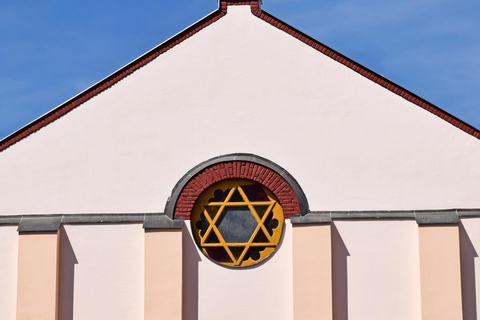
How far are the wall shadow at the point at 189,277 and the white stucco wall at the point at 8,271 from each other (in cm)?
319

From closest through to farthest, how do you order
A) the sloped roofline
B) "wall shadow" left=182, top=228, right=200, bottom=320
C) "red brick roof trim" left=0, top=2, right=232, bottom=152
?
"wall shadow" left=182, top=228, right=200, bottom=320 < the sloped roofline < "red brick roof trim" left=0, top=2, right=232, bottom=152

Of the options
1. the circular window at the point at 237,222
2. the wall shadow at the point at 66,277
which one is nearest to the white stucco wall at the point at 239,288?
the circular window at the point at 237,222

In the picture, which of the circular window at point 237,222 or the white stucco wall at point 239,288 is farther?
the circular window at point 237,222

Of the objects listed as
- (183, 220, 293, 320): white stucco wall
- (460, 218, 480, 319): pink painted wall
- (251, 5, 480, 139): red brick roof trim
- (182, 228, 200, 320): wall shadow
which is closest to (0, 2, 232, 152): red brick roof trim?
(251, 5, 480, 139): red brick roof trim

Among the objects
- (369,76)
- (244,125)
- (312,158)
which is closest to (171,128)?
(244,125)

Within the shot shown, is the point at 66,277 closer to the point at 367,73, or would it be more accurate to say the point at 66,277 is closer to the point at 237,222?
the point at 237,222

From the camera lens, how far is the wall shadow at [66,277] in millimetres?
16641

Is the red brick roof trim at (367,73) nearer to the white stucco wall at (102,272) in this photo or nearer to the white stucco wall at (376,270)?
the white stucco wall at (376,270)

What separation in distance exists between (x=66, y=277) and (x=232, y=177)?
367 centimetres

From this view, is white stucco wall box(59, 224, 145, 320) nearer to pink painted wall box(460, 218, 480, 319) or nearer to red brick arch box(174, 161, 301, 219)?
red brick arch box(174, 161, 301, 219)

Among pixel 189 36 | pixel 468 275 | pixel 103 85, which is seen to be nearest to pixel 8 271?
pixel 103 85

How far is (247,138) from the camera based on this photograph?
1711 centimetres

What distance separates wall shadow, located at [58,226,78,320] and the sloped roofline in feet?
6.93

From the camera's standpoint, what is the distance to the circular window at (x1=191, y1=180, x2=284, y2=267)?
55.2 ft
